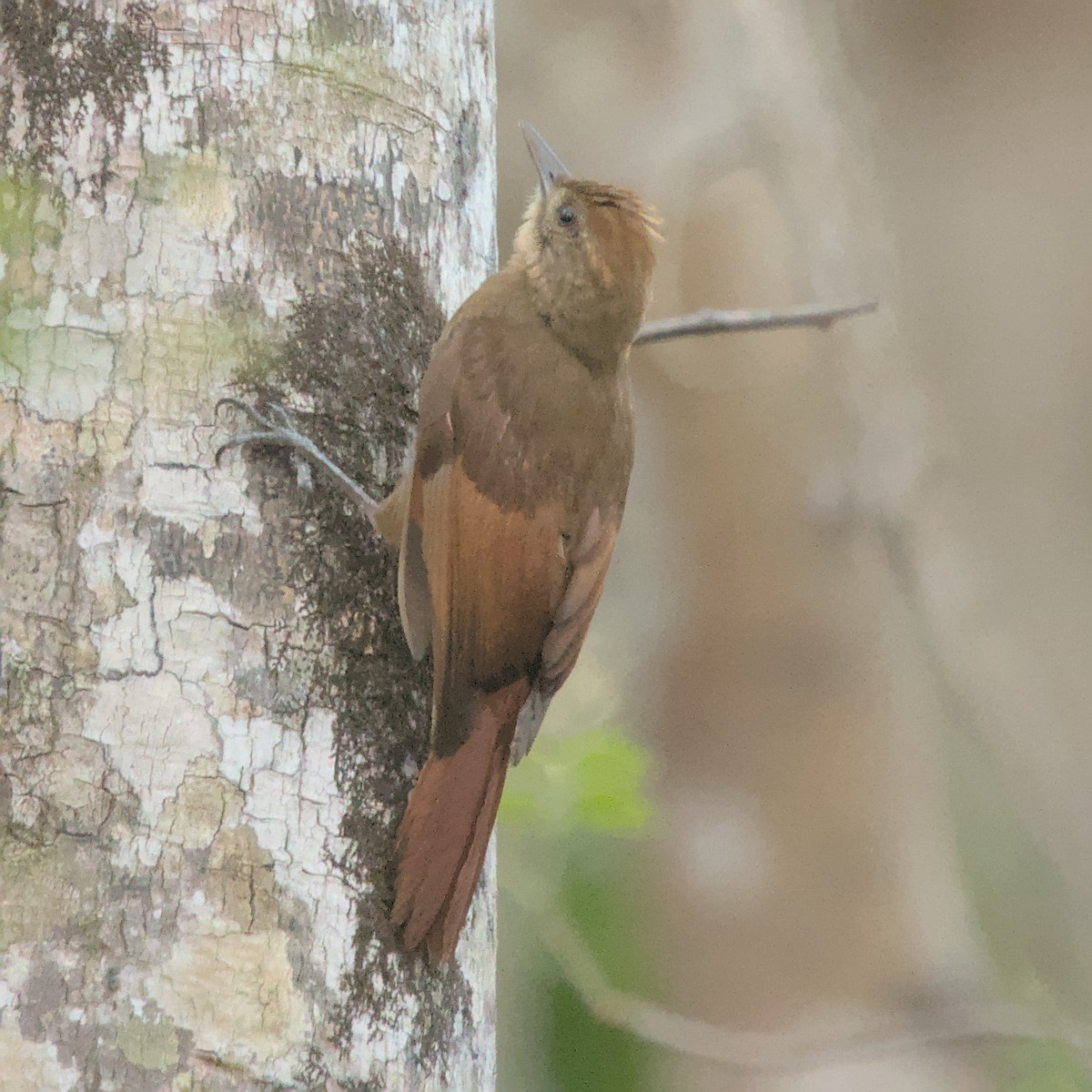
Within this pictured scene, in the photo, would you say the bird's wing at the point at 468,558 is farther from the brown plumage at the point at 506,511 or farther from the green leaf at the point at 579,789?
the green leaf at the point at 579,789

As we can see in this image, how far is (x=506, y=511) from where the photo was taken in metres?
2.35

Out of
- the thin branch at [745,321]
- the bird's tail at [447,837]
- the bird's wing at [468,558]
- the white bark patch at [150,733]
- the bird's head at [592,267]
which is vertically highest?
the bird's head at [592,267]

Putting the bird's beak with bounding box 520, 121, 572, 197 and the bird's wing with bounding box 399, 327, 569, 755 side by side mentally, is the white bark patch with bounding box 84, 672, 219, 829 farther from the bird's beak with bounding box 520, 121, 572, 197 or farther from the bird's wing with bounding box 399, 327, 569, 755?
the bird's beak with bounding box 520, 121, 572, 197

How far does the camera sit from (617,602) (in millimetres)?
4738

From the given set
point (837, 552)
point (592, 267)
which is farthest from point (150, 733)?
point (837, 552)

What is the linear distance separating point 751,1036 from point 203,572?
8.02 feet

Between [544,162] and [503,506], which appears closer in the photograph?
[503,506]

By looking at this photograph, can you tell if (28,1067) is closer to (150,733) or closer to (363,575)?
(150,733)

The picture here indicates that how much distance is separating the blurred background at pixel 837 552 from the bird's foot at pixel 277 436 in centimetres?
147

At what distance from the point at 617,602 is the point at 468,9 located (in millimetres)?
2577

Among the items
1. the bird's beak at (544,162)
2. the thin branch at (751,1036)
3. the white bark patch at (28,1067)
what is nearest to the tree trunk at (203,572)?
the white bark patch at (28,1067)

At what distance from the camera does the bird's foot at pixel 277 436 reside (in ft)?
6.34

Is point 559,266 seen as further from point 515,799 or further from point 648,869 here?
point 648,869

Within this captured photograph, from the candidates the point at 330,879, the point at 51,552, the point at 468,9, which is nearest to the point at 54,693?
the point at 51,552
